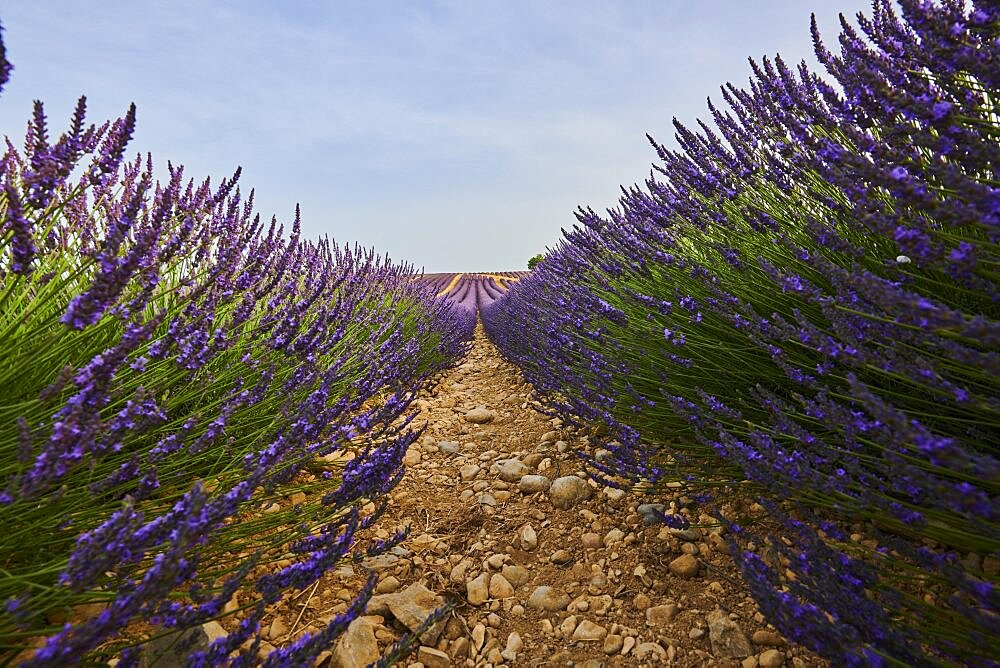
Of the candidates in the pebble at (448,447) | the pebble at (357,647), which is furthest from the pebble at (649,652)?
the pebble at (448,447)

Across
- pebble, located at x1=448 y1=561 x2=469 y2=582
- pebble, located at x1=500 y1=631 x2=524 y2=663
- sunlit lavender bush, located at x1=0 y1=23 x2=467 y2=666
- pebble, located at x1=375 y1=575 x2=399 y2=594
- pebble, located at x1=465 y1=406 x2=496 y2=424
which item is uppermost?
sunlit lavender bush, located at x1=0 y1=23 x2=467 y2=666

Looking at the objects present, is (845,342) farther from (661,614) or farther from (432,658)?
(432,658)

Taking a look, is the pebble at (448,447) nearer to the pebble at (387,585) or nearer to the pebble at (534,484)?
the pebble at (534,484)

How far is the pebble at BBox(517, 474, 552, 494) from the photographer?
7.47ft

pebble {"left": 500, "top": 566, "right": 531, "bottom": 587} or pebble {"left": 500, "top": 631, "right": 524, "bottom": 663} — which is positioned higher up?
pebble {"left": 500, "top": 566, "right": 531, "bottom": 587}

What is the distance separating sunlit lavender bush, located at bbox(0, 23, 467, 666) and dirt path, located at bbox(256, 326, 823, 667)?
0.28 metres

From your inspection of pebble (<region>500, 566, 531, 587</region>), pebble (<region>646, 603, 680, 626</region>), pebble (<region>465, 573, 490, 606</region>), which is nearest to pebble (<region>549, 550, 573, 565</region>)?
pebble (<region>500, 566, 531, 587</region>)

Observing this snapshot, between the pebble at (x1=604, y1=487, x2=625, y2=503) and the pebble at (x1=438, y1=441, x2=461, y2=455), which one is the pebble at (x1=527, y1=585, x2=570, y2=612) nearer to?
the pebble at (x1=604, y1=487, x2=625, y2=503)

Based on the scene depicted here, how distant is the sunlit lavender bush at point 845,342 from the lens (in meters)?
0.78

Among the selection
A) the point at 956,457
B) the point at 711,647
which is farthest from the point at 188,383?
the point at 956,457

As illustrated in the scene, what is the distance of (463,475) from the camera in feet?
8.38

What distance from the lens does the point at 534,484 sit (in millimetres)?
2289

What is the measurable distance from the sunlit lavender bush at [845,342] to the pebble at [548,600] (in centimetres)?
45

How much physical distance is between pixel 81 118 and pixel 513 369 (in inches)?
174
